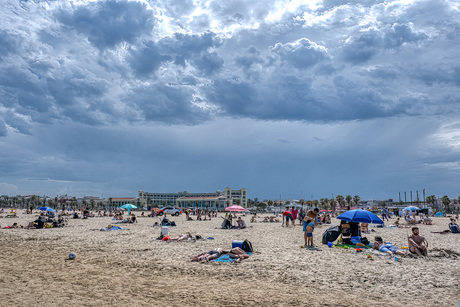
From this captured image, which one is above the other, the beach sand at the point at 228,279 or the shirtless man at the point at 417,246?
the shirtless man at the point at 417,246

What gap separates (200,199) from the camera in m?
133

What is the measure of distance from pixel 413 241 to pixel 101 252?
1199 cm

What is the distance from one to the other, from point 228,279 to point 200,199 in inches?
4983

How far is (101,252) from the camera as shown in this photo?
1277cm

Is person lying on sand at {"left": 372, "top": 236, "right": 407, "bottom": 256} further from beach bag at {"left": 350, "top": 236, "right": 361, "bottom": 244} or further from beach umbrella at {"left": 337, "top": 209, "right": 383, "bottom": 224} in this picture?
beach bag at {"left": 350, "top": 236, "right": 361, "bottom": 244}

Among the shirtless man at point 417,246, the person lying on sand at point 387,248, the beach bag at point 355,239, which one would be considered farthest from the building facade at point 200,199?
the shirtless man at point 417,246

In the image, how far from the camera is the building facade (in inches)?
5054

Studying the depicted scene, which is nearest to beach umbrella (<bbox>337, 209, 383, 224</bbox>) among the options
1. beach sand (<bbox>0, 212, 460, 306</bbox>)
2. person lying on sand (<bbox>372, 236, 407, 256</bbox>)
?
person lying on sand (<bbox>372, 236, 407, 256</bbox>)

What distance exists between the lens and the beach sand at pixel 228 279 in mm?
6742

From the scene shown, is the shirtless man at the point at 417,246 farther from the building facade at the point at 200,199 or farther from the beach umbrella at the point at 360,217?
the building facade at the point at 200,199

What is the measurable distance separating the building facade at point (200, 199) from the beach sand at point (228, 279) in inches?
4110

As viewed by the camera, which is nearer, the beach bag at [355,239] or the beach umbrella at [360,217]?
the beach umbrella at [360,217]

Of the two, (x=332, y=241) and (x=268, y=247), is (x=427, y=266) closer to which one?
(x=332, y=241)

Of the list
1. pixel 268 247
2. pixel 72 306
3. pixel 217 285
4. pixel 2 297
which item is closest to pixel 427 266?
pixel 268 247
